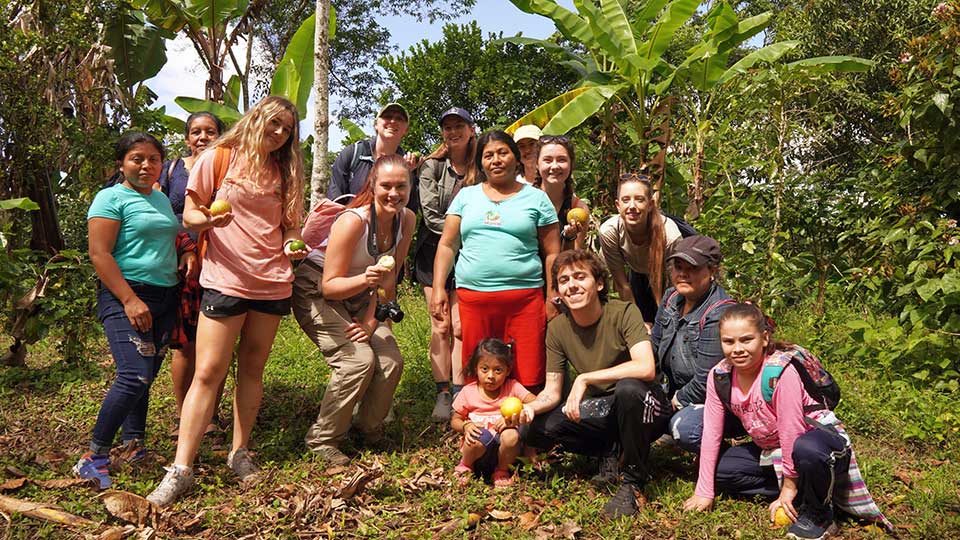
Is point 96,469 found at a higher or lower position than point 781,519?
higher

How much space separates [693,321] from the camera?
12.5 ft

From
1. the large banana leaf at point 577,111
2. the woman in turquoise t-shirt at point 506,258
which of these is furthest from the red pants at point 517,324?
the large banana leaf at point 577,111

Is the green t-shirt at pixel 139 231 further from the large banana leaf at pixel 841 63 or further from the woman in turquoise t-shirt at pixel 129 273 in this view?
the large banana leaf at pixel 841 63

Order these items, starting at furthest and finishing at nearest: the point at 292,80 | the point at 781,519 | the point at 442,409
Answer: the point at 292,80, the point at 442,409, the point at 781,519

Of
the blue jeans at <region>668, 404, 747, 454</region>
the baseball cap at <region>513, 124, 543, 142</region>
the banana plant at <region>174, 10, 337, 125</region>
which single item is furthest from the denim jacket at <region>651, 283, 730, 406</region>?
the banana plant at <region>174, 10, 337, 125</region>

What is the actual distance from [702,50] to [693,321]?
4858mm

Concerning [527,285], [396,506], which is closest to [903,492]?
[527,285]

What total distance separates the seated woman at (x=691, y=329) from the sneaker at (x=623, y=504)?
385 millimetres

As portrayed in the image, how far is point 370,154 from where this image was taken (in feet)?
16.4

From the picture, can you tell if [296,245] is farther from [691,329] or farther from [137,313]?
[691,329]

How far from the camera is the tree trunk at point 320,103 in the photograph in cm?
863

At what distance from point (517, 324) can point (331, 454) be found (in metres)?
1.33

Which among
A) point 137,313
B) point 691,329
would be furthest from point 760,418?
point 137,313

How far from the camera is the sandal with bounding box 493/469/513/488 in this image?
12.8 ft
